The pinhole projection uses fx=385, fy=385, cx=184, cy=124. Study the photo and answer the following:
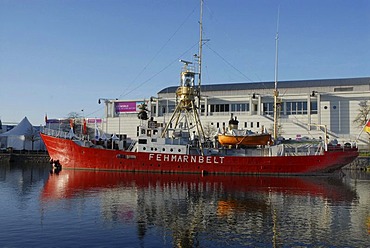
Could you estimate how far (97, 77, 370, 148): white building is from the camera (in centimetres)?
7062

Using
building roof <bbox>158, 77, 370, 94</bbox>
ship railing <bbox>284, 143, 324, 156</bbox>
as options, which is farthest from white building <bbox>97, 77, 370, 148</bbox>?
ship railing <bbox>284, 143, 324, 156</bbox>

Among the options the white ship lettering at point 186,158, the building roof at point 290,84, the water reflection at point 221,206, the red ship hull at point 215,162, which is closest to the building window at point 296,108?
the building roof at point 290,84

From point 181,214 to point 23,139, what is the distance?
6942 centimetres

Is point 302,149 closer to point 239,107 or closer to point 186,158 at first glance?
point 186,158

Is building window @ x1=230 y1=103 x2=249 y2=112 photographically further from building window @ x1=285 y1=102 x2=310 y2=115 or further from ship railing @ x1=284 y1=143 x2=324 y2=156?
ship railing @ x1=284 y1=143 x2=324 y2=156

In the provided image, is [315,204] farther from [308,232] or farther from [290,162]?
[290,162]

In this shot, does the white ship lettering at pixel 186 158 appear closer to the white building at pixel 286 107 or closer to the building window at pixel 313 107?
the white building at pixel 286 107

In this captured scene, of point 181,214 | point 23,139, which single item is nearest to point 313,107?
point 181,214

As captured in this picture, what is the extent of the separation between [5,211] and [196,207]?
36.3 feet

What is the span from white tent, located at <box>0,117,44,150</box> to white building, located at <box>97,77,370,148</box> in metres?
15.1

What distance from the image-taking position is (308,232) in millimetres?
17969

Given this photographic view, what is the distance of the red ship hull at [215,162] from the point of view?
43.2 metres

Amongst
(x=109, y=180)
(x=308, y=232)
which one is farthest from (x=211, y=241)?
(x=109, y=180)

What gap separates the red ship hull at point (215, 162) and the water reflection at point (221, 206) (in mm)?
3662
